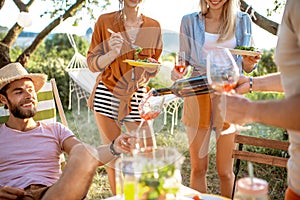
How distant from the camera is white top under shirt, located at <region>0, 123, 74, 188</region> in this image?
223 cm

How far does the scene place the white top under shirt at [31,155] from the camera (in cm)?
223

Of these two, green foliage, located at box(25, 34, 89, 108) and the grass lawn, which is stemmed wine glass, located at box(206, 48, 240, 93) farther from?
green foliage, located at box(25, 34, 89, 108)

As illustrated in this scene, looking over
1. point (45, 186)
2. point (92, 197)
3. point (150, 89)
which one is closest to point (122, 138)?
point (150, 89)

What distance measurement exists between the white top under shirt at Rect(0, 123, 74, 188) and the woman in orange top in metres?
0.37

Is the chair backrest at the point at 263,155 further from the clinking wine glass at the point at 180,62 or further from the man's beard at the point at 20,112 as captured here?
the man's beard at the point at 20,112

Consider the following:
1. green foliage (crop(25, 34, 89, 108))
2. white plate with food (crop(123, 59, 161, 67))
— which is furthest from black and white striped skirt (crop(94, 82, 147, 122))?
green foliage (crop(25, 34, 89, 108))

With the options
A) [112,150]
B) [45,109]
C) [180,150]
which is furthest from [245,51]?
[45,109]

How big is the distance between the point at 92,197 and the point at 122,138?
70.7 inches

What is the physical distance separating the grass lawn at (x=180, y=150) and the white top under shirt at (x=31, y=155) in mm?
152

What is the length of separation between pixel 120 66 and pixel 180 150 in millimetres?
573

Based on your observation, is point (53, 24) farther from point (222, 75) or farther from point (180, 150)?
point (222, 75)

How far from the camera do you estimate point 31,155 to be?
2.32 meters

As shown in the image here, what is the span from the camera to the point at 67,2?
13.2 feet

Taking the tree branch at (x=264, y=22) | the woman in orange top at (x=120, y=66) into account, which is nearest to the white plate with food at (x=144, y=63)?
the woman in orange top at (x=120, y=66)
